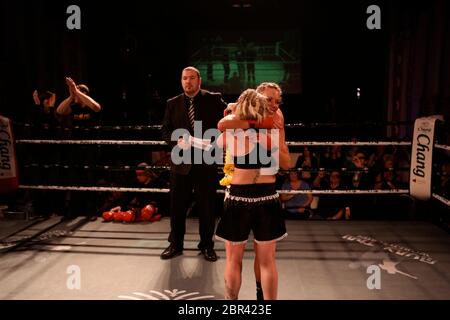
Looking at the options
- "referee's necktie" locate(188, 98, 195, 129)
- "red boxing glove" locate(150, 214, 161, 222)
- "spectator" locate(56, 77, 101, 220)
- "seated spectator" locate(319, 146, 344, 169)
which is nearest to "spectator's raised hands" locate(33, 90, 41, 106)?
"spectator" locate(56, 77, 101, 220)

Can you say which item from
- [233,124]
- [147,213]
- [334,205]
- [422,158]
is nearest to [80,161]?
[147,213]

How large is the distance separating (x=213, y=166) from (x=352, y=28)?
16.6 feet

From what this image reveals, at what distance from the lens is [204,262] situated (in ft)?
9.28

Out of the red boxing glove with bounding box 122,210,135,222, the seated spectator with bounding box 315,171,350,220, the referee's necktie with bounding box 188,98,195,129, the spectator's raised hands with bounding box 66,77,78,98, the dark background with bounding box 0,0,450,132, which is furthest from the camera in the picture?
the dark background with bounding box 0,0,450,132

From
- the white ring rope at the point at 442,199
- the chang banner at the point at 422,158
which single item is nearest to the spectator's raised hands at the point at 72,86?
the chang banner at the point at 422,158

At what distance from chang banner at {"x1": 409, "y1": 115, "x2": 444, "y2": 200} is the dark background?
2126mm

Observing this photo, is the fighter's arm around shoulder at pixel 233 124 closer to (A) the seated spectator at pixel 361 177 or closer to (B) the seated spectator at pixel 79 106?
(B) the seated spectator at pixel 79 106

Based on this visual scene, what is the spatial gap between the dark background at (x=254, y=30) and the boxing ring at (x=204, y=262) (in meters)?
2.53

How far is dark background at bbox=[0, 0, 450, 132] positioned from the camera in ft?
18.6

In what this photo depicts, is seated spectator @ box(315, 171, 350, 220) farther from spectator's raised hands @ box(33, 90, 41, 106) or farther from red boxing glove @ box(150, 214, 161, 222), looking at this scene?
spectator's raised hands @ box(33, 90, 41, 106)

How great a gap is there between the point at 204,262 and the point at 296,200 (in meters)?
1.67

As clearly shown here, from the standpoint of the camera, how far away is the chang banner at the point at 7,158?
12.2 ft

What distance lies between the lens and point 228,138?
1860 millimetres
